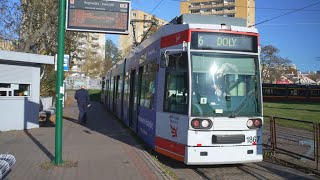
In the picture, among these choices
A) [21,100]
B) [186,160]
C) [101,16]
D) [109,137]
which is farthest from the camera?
[21,100]

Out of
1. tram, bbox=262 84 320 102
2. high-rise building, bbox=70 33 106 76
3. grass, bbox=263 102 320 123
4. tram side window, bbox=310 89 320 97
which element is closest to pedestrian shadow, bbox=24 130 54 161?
grass, bbox=263 102 320 123

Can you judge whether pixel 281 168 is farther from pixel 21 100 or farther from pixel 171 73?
pixel 21 100

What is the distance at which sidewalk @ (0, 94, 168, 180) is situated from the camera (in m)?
8.09

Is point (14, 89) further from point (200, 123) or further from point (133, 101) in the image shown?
point (200, 123)

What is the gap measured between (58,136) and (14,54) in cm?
701

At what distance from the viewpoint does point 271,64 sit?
82688 millimetres

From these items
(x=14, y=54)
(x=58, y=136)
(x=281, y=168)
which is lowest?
(x=281, y=168)

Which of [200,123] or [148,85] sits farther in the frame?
[148,85]

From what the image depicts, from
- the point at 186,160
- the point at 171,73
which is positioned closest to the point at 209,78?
the point at 171,73

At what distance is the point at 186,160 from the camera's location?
864cm

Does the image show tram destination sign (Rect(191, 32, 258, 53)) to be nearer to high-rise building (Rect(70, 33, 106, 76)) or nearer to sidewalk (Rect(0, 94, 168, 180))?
sidewalk (Rect(0, 94, 168, 180))

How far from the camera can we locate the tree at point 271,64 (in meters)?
79.3

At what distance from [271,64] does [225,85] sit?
7677cm

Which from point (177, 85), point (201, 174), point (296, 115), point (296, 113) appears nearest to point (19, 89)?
point (177, 85)
